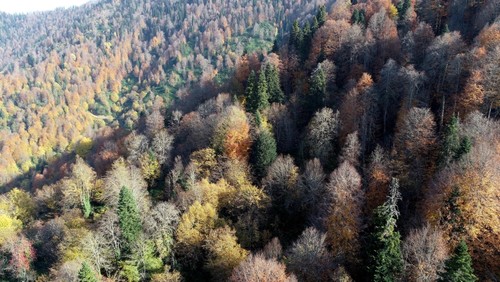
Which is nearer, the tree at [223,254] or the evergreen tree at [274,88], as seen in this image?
the tree at [223,254]

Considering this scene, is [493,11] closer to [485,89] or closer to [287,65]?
[485,89]

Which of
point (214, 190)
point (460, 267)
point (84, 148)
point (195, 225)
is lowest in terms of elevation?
point (84, 148)

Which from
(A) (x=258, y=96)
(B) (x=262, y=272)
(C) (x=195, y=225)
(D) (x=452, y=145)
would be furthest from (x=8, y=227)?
(D) (x=452, y=145)

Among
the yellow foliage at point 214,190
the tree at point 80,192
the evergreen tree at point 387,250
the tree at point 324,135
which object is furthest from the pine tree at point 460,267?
the tree at point 80,192

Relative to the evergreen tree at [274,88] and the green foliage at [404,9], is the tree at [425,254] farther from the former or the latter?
the green foliage at [404,9]

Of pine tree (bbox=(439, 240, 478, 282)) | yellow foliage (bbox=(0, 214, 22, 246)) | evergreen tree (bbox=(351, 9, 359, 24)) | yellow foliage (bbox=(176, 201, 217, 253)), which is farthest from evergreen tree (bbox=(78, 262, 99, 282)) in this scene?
evergreen tree (bbox=(351, 9, 359, 24))

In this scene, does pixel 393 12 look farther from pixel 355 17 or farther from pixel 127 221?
pixel 127 221
